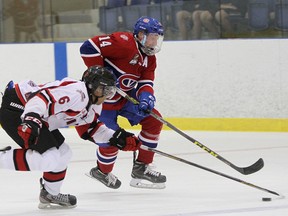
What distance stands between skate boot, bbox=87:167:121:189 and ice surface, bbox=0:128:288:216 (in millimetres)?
42

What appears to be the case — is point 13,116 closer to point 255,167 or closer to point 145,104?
point 145,104

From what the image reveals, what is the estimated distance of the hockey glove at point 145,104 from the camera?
5562 mm

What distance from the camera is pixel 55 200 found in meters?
5.02

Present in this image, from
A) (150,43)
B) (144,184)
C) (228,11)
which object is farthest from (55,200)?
(228,11)

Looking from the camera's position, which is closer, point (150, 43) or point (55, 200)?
point (55, 200)

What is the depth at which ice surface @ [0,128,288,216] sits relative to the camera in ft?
16.0

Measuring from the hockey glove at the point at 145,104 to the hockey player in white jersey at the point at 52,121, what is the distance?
493 mm

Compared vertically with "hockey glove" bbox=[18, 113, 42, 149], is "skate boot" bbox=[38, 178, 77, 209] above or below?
below

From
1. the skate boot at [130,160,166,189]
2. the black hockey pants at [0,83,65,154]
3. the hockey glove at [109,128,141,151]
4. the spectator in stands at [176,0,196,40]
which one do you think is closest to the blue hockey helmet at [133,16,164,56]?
the skate boot at [130,160,166,189]

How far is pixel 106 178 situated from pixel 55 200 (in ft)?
2.27

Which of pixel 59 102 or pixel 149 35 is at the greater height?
pixel 149 35

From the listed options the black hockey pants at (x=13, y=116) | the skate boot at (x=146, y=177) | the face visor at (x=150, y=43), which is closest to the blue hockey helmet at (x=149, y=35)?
the face visor at (x=150, y=43)

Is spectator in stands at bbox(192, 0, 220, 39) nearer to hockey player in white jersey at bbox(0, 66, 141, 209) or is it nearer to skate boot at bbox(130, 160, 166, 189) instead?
skate boot at bbox(130, 160, 166, 189)

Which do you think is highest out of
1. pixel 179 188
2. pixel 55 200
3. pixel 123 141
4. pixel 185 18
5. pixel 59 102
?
pixel 59 102
